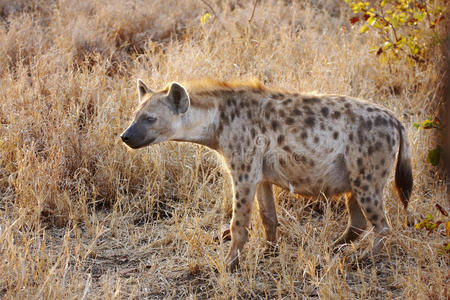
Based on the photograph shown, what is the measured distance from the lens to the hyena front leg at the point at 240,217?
11.9ft

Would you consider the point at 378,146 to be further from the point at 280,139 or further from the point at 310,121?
the point at 280,139

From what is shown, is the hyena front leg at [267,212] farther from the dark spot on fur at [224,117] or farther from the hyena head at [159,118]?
the hyena head at [159,118]

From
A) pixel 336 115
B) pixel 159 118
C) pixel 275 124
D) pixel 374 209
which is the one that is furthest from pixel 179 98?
pixel 374 209

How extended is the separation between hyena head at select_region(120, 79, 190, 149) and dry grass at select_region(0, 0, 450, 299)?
64 cm

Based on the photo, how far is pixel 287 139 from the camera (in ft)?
12.0

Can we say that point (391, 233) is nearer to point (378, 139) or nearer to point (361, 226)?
point (361, 226)

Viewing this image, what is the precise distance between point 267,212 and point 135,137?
1.00 meters

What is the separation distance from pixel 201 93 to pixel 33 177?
1464mm

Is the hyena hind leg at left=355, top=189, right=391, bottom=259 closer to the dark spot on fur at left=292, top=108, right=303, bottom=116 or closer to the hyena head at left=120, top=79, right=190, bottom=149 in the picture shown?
the dark spot on fur at left=292, top=108, right=303, bottom=116

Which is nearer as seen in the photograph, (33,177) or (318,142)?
(318,142)

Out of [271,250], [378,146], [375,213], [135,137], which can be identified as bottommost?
[271,250]

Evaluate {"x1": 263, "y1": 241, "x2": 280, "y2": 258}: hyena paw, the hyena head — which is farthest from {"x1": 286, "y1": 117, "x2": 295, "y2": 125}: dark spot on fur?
{"x1": 263, "y1": 241, "x2": 280, "y2": 258}: hyena paw

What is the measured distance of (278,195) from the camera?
4457mm

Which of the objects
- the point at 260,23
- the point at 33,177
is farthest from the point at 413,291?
the point at 260,23
